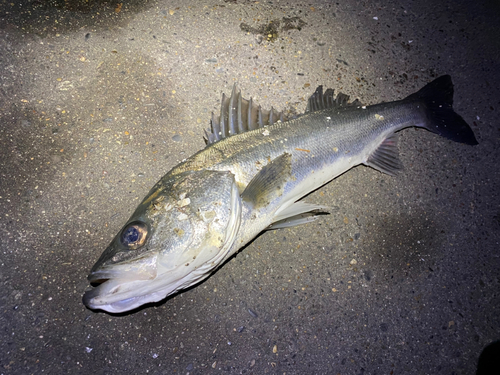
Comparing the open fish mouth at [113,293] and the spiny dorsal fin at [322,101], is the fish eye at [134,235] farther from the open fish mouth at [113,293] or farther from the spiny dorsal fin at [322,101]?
the spiny dorsal fin at [322,101]

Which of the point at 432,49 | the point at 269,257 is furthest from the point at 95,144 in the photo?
the point at 432,49

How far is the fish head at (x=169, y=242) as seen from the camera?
199 centimetres

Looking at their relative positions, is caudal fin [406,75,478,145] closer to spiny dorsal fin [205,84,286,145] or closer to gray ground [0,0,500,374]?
gray ground [0,0,500,374]

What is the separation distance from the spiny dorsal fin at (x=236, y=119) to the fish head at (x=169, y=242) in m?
0.56

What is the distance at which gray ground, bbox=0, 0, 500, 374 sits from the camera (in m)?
2.71

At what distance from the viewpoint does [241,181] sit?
97.5 inches

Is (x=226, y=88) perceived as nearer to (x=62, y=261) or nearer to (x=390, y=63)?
(x=390, y=63)

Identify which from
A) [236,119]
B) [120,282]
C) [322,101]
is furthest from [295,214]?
[120,282]

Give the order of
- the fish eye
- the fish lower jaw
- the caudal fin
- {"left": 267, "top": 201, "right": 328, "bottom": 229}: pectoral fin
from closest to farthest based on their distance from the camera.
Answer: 1. the fish lower jaw
2. the fish eye
3. {"left": 267, "top": 201, "right": 328, "bottom": 229}: pectoral fin
4. the caudal fin

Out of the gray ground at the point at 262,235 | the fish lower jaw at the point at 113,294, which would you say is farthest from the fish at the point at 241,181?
the gray ground at the point at 262,235

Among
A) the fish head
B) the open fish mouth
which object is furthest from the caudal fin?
the open fish mouth

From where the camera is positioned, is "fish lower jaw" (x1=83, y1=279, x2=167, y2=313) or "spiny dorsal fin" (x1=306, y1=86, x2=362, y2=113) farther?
"spiny dorsal fin" (x1=306, y1=86, x2=362, y2=113)

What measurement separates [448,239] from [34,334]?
4.30 meters

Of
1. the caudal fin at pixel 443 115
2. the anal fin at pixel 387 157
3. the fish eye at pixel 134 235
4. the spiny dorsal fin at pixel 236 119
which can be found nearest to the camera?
the fish eye at pixel 134 235
